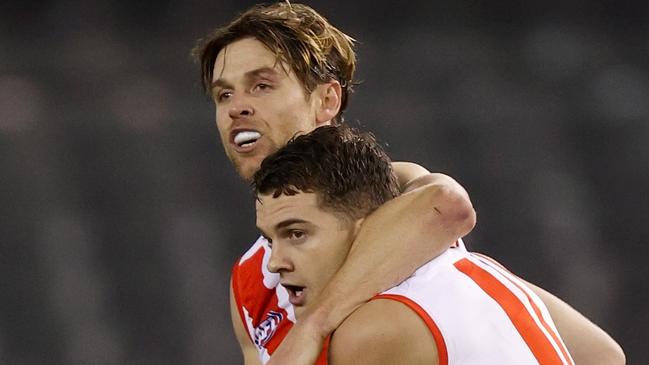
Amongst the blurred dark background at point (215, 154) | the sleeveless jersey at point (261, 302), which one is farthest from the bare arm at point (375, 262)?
the blurred dark background at point (215, 154)

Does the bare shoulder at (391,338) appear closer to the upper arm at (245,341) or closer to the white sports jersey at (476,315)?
the white sports jersey at (476,315)

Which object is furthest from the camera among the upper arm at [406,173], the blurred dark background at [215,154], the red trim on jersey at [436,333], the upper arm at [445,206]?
the blurred dark background at [215,154]

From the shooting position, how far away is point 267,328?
2.01 meters

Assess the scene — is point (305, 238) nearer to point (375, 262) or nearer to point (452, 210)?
point (375, 262)

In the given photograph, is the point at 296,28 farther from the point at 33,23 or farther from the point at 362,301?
the point at 33,23

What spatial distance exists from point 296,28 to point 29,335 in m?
1.58

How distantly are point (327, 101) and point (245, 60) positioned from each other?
0.18 meters

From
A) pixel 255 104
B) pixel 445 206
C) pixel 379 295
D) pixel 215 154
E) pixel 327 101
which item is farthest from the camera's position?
pixel 215 154

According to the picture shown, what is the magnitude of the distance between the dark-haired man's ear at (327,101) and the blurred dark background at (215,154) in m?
1.30

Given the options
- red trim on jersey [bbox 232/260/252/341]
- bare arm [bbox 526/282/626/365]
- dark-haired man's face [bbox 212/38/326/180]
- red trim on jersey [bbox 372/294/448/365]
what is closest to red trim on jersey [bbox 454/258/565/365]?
red trim on jersey [bbox 372/294/448/365]

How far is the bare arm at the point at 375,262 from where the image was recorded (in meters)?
1.52

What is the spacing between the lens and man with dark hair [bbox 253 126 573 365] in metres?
1.39

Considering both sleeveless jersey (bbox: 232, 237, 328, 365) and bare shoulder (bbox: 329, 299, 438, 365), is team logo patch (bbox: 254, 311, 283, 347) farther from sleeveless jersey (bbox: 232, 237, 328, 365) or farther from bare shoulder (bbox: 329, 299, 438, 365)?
bare shoulder (bbox: 329, 299, 438, 365)

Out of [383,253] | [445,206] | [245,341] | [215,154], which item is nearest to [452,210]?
[445,206]
